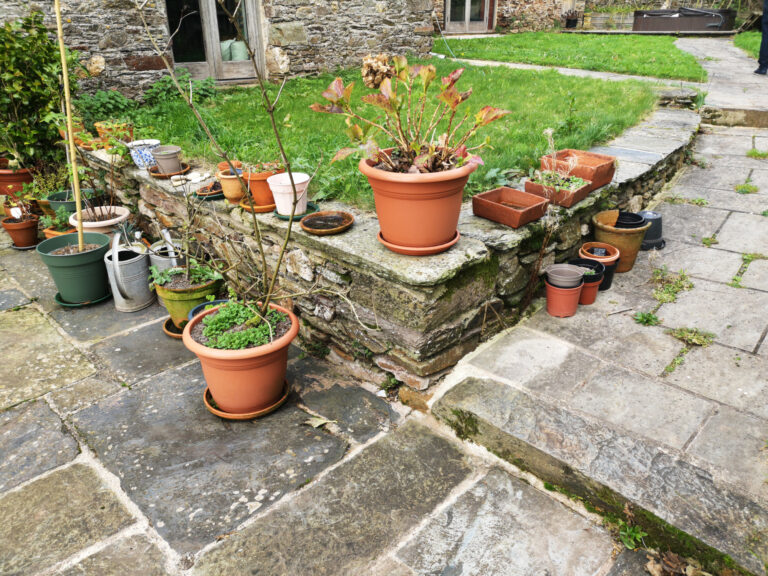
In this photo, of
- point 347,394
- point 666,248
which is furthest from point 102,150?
point 666,248

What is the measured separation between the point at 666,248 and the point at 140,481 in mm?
3504

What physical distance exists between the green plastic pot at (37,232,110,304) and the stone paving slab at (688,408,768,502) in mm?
3812

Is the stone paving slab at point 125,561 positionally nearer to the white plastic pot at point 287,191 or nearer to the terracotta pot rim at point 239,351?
the terracotta pot rim at point 239,351

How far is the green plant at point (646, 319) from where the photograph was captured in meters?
2.89

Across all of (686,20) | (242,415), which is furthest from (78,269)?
(686,20)

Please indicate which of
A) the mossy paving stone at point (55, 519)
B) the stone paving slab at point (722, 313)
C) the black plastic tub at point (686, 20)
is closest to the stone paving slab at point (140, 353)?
the mossy paving stone at point (55, 519)

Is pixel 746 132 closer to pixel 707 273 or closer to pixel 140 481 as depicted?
pixel 707 273

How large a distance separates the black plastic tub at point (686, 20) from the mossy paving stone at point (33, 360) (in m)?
16.2

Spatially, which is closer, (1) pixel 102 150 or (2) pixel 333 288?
(2) pixel 333 288

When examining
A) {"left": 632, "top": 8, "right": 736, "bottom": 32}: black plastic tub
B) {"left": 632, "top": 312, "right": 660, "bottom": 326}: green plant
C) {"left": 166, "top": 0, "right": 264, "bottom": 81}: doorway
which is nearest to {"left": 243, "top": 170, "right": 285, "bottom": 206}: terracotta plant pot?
{"left": 632, "top": 312, "right": 660, "bottom": 326}: green plant

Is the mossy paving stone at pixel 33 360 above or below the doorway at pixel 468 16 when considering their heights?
below

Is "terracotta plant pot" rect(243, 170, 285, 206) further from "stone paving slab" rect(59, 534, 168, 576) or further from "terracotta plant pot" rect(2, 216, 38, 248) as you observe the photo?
"terracotta plant pot" rect(2, 216, 38, 248)

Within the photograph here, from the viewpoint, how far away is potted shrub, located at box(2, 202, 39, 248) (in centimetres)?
462

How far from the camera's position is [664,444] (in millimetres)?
2076
